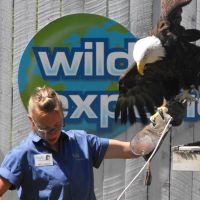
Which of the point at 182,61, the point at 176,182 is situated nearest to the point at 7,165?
the point at 182,61

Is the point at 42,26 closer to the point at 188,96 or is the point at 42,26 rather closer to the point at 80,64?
the point at 80,64

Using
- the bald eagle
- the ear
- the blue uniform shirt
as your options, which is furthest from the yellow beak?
the blue uniform shirt

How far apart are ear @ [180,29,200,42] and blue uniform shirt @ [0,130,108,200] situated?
1.75 m

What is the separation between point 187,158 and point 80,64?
1.89m

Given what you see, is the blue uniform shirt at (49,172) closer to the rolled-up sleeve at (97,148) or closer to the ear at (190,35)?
the rolled-up sleeve at (97,148)

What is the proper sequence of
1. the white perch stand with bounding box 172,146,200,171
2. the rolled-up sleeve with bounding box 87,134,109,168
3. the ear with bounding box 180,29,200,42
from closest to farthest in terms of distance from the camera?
the rolled-up sleeve with bounding box 87,134,109,168
the white perch stand with bounding box 172,146,200,171
the ear with bounding box 180,29,200,42

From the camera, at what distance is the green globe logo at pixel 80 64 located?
4637 millimetres

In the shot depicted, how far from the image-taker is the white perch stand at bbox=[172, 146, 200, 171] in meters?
2.91

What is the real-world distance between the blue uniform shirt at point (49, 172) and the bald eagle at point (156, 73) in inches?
69.8

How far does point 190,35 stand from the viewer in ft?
13.6

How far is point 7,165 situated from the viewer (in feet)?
8.45

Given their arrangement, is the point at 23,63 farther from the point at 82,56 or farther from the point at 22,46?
the point at 82,56

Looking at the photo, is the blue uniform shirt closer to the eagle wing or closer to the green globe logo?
the eagle wing

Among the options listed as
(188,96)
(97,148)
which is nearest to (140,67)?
(188,96)
